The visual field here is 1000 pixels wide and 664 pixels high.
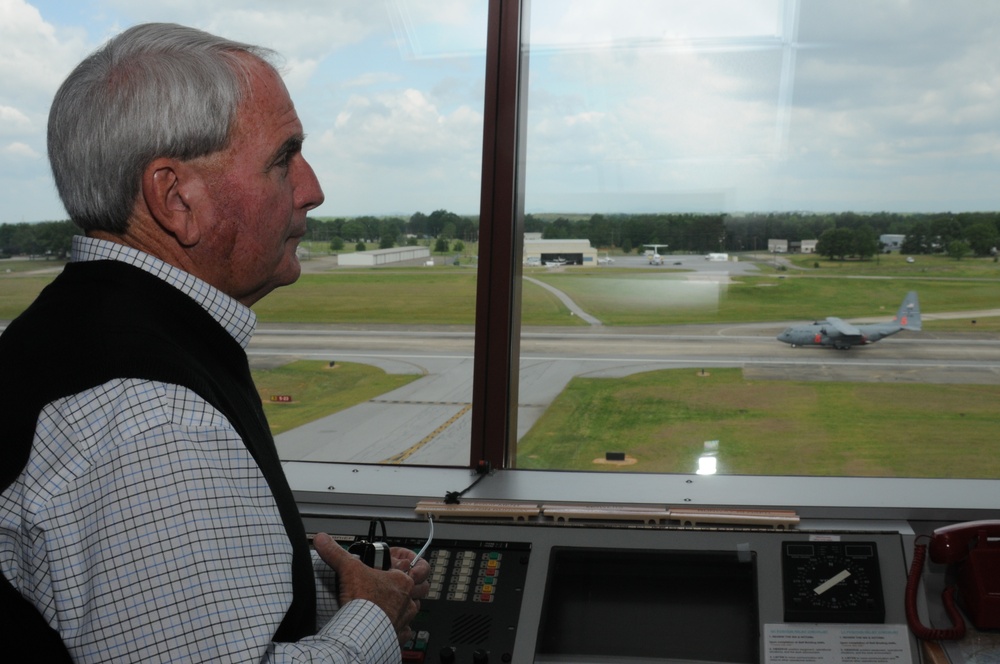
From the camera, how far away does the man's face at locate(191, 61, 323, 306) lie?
1.06 m

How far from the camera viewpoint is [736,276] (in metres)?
2.56

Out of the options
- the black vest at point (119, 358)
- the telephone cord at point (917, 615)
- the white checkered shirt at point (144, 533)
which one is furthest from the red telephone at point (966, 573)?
the white checkered shirt at point (144, 533)

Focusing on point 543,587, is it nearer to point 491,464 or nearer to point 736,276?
point 491,464

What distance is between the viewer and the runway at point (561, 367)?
8.32ft

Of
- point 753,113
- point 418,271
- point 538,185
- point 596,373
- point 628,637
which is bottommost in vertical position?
point 628,637

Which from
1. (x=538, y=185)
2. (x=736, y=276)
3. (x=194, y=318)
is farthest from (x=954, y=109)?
(x=194, y=318)

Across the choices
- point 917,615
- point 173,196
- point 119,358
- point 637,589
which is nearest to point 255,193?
point 173,196

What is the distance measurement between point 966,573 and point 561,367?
3.86 feet

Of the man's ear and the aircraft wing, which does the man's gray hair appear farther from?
the aircraft wing

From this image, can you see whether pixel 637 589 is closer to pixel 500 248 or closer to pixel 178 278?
pixel 500 248

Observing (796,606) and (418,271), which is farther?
(418,271)

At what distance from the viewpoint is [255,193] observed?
1078 millimetres

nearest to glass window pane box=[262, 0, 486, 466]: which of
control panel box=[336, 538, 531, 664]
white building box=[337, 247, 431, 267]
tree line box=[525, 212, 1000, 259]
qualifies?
white building box=[337, 247, 431, 267]

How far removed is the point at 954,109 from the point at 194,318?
221cm
